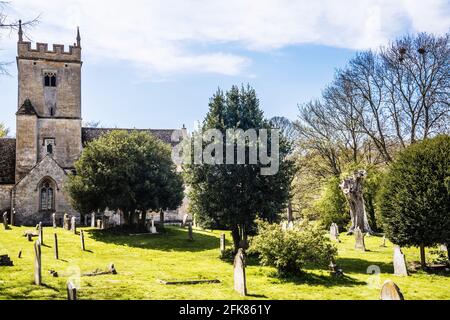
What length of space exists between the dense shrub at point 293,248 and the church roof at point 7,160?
33264 mm

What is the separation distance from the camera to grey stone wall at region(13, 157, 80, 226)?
125ft

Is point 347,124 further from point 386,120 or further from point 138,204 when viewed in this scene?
point 138,204

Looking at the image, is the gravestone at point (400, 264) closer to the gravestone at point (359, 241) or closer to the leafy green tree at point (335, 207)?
the gravestone at point (359, 241)

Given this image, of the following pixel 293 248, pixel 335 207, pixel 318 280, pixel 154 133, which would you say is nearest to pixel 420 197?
pixel 318 280

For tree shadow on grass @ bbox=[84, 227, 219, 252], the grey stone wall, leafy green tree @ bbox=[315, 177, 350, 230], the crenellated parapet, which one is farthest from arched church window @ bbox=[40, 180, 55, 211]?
leafy green tree @ bbox=[315, 177, 350, 230]

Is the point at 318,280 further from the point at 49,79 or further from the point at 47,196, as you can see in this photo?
the point at 49,79

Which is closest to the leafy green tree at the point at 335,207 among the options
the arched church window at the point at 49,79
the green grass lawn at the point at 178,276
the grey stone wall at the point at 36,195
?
the green grass lawn at the point at 178,276

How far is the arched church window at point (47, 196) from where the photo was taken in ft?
129

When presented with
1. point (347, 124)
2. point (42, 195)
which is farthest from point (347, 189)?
point (42, 195)

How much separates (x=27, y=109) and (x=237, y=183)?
32.2 meters

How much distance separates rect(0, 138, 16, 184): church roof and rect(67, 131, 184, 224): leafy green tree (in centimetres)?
1219

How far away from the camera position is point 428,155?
16375 mm

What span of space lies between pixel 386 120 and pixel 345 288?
71.1 ft
